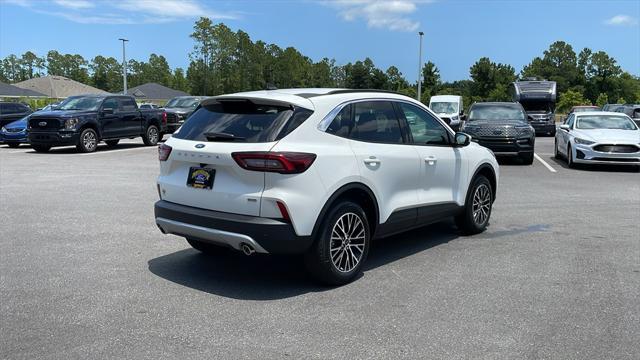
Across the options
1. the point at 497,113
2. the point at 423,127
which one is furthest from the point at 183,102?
the point at 423,127

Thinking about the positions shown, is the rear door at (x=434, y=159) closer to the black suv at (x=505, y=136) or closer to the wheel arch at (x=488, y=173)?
the wheel arch at (x=488, y=173)

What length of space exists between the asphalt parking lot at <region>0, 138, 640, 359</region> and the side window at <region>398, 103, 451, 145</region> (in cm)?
122

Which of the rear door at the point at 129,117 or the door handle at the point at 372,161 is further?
the rear door at the point at 129,117

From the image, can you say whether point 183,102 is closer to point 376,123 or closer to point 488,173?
point 488,173

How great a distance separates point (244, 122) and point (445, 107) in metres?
23.7

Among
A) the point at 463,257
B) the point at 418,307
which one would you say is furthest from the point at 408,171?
the point at 418,307

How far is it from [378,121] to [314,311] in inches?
82.0

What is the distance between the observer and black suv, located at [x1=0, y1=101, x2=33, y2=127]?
22.7 m

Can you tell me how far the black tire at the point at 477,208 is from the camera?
22.8 feet

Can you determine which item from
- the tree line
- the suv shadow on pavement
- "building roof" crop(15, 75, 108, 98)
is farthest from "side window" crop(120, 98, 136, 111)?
"building roof" crop(15, 75, 108, 98)

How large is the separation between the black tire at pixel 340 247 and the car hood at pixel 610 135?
35.5ft

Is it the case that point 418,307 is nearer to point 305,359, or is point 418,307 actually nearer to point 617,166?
→ point 305,359

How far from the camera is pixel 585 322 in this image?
168 inches

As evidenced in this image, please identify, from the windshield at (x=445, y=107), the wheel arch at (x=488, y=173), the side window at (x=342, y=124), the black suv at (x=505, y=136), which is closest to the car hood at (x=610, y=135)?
the black suv at (x=505, y=136)
